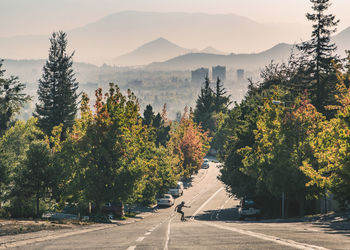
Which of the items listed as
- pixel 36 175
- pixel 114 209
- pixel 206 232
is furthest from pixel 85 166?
pixel 206 232

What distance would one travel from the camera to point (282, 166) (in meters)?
29.7

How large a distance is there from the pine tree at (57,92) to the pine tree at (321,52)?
3887cm

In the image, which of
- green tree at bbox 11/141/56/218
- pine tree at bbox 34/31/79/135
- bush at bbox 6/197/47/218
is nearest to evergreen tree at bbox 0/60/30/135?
pine tree at bbox 34/31/79/135

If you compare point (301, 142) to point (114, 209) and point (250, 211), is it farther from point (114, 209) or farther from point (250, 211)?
point (114, 209)

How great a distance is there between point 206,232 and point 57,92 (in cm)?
6324

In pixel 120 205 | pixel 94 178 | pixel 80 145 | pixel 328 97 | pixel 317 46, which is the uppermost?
pixel 317 46

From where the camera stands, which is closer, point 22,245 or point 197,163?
point 22,245

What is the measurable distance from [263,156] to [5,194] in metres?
17.7

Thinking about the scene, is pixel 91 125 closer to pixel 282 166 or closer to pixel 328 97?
pixel 282 166

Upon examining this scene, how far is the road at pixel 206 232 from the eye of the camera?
9.85m

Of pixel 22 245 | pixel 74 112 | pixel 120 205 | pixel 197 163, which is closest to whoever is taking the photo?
pixel 22 245

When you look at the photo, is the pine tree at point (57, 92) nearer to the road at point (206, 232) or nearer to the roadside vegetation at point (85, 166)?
the road at point (206, 232)

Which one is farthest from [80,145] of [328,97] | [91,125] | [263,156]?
[328,97]

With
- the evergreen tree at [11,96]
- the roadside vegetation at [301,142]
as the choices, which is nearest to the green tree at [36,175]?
the roadside vegetation at [301,142]
